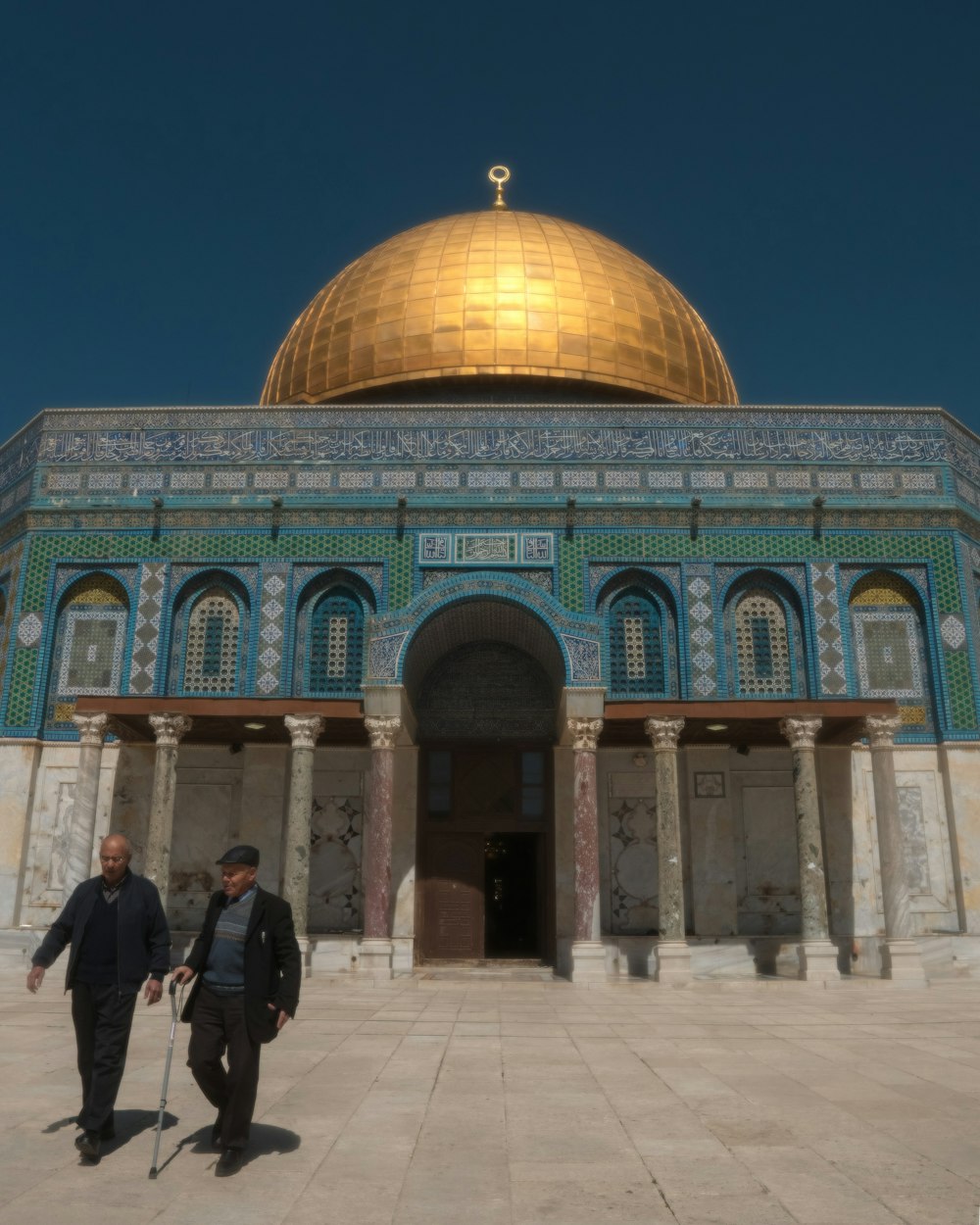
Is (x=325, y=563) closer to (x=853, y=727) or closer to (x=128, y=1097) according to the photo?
(x=853, y=727)

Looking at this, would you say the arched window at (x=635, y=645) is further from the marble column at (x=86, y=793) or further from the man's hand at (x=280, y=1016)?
the man's hand at (x=280, y=1016)

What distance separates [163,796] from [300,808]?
1.98 metres

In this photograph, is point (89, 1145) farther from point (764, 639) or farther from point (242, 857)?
point (764, 639)

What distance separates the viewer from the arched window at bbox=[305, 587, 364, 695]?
57.8 ft

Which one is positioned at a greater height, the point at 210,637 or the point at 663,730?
the point at 210,637

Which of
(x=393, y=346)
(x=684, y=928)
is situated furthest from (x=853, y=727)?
(x=393, y=346)

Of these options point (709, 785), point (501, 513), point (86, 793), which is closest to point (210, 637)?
point (86, 793)

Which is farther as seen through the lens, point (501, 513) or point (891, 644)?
point (501, 513)

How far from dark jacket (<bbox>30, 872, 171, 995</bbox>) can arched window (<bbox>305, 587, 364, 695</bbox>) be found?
Answer: 1175 cm

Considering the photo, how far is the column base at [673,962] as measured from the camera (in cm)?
1513

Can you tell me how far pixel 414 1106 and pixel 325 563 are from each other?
12357mm

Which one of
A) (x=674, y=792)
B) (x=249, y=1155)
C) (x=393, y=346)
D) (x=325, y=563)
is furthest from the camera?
(x=393, y=346)

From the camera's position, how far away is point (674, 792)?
1622cm

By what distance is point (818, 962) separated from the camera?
1514cm
